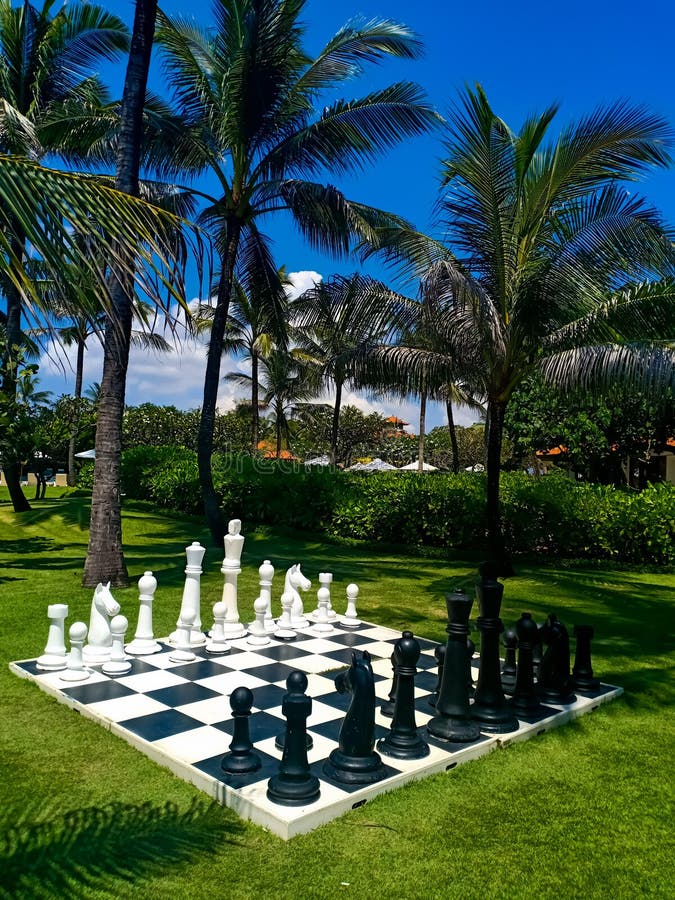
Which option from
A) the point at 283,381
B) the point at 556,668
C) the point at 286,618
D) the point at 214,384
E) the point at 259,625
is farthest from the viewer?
the point at 283,381

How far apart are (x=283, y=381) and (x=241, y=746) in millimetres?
31707

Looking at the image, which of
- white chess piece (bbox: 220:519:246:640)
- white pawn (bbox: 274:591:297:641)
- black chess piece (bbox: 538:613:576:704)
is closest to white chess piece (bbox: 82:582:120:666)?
white chess piece (bbox: 220:519:246:640)

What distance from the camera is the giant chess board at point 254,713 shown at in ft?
10.9

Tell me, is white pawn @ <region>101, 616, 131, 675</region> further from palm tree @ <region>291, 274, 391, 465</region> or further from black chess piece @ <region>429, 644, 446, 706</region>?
palm tree @ <region>291, 274, 391, 465</region>

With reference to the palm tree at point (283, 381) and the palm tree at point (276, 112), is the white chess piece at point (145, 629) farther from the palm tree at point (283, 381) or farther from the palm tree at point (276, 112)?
the palm tree at point (283, 381)

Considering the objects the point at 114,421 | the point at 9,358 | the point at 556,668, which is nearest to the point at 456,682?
the point at 556,668

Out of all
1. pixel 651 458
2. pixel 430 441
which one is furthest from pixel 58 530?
pixel 430 441

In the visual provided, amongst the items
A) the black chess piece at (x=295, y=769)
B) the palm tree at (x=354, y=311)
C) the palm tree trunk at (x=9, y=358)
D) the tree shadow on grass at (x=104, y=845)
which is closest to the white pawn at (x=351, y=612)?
the black chess piece at (x=295, y=769)

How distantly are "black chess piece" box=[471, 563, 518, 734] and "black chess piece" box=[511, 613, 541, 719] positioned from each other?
184mm

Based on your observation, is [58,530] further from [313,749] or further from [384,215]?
[313,749]

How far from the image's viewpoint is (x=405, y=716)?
12.6 ft

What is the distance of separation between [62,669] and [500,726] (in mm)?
2960

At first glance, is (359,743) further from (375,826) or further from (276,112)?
(276,112)

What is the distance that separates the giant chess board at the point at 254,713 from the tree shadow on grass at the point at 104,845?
23 centimetres
